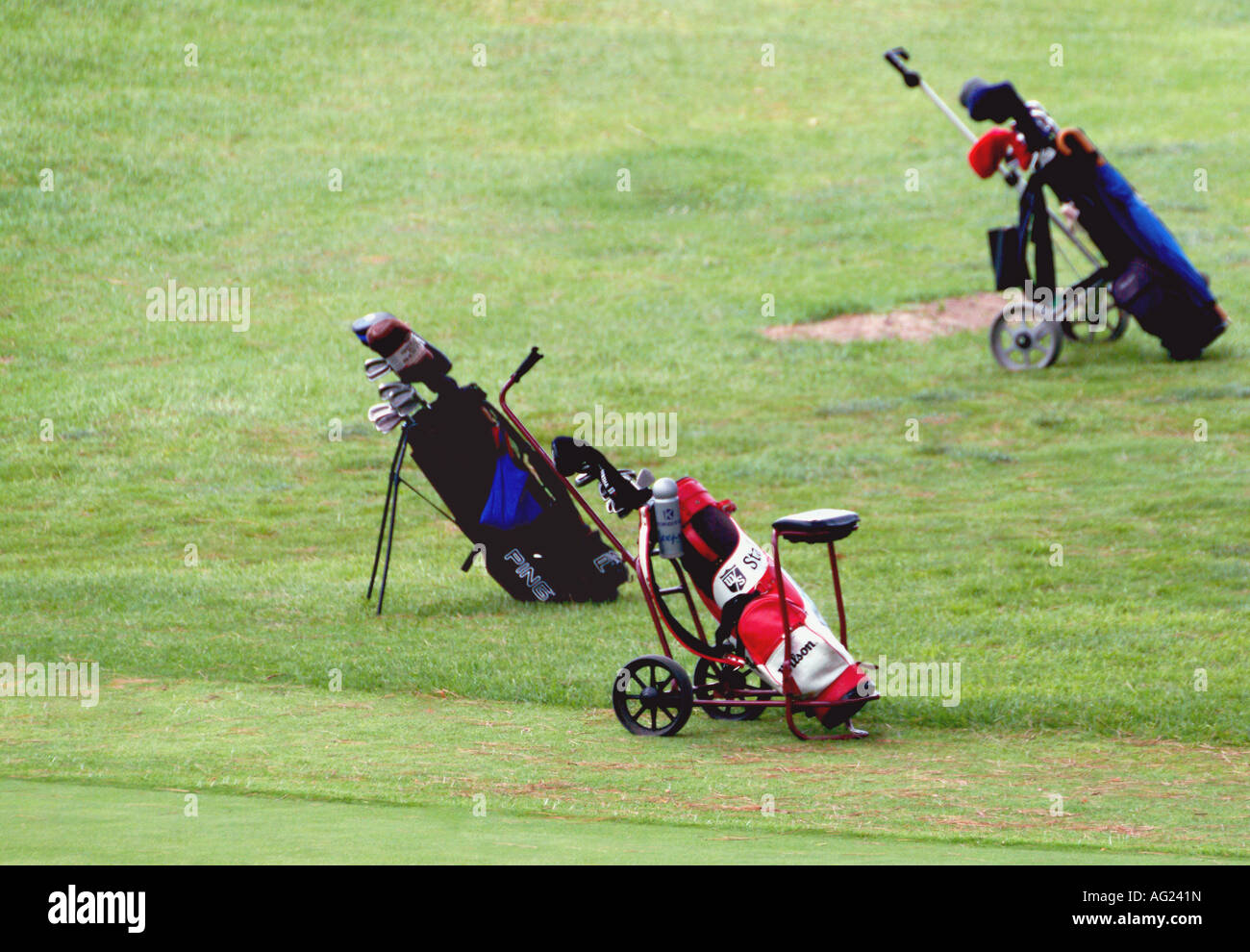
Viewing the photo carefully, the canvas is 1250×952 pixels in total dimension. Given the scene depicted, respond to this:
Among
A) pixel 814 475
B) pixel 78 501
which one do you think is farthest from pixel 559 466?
pixel 78 501

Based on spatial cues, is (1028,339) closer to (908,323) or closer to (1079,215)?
(1079,215)

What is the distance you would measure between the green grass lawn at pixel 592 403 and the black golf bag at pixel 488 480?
1.36 feet

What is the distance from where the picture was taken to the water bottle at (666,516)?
30.6ft

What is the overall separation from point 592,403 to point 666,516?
12.5 meters

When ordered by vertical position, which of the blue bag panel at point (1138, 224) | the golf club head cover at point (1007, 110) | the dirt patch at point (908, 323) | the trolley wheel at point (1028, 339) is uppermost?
the golf club head cover at point (1007, 110)

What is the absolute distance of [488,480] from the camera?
13.1 m

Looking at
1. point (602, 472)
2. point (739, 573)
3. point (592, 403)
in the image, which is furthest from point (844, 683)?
point (592, 403)

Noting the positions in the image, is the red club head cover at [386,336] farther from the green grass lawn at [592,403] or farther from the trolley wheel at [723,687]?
the trolley wheel at [723,687]

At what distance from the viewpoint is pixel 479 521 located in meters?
13.2

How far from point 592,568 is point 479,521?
1015mm

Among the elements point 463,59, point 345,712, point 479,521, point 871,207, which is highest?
point 463,59

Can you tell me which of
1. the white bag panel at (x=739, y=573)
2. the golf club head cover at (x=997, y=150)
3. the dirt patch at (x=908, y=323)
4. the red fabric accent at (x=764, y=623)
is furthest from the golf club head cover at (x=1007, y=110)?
the red fabric accent at (x=764, y=623)
